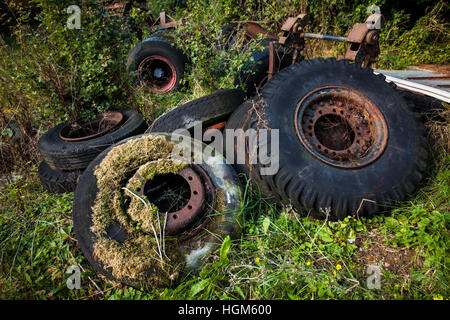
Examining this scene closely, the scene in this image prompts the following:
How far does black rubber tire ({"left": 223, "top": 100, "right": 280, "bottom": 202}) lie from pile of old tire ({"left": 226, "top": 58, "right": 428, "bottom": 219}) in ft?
0.03

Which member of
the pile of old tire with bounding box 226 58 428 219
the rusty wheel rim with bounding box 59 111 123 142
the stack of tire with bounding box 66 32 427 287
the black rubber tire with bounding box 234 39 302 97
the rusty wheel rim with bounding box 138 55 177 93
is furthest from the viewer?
the rusty wheel rim with bounding box 138 55 177 93

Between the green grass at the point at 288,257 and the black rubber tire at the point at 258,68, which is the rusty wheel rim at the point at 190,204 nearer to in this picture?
the green grass at the point at 288,257

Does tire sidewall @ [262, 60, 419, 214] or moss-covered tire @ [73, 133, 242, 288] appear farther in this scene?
tire sidewall @ [262, 60, 419, 214]

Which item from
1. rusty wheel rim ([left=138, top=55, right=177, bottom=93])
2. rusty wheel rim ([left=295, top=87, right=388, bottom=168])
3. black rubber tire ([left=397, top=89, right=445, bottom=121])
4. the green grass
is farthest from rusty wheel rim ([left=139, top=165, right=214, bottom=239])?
rusty wheel rim ([left=138, top=55, right=177, bottom=93])

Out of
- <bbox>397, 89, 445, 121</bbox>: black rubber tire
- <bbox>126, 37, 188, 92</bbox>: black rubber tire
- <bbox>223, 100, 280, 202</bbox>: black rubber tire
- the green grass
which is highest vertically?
<bbox>126, 37, 188, 92</bbox>: black rubber tire

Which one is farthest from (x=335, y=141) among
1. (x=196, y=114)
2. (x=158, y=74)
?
(x=158, y=74)

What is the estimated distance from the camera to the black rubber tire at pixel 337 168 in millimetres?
1899

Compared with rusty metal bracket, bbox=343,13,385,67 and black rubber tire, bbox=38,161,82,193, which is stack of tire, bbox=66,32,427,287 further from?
black rubber tire, bbox=38,161,82,193

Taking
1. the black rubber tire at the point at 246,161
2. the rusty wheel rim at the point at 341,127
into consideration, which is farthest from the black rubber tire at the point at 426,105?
the black rubber tire at the point at 246,161

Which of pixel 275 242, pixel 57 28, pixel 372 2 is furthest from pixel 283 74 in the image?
pixel 372 2

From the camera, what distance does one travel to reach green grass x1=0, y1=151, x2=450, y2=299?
61.5 inches

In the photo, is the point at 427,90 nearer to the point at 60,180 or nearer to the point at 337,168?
the point at 337,168
